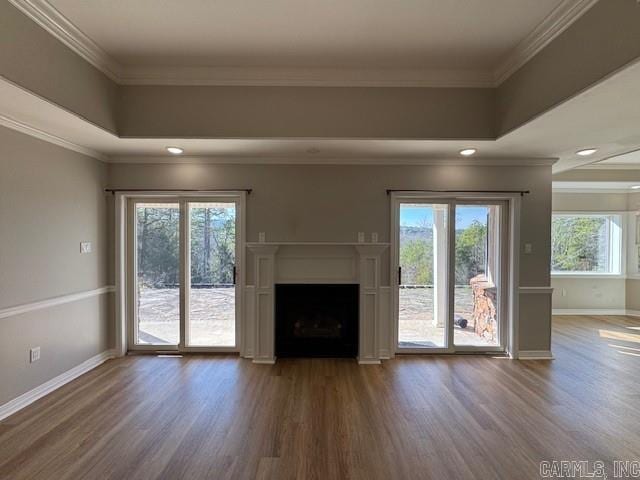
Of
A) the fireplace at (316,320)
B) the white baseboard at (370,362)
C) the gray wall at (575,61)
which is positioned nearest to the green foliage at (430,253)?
the fireplace at (316,320)

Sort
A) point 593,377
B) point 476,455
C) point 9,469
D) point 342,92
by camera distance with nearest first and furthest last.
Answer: point 9,469 → point 476,455 → point 342,92 → point 593,377

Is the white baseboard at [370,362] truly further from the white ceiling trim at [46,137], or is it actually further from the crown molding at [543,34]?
the white ceiling trim at [46,137]

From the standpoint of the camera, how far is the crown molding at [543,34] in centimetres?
219

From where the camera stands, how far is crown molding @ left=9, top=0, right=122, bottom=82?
221 centimetres

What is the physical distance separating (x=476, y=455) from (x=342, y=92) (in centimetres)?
308

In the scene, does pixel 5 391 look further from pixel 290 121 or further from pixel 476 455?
pixel 476 455

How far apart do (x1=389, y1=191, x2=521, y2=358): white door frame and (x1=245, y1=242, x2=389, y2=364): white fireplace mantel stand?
22 cm

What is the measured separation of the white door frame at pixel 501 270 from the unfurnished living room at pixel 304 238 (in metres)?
0.03

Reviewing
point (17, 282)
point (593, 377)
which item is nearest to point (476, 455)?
point (593, 377)

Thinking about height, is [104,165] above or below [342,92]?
below

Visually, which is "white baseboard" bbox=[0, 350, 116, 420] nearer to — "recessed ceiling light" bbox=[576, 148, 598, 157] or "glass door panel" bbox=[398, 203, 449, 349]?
"glass door panel" bbox=[398, 203, 449, 349]

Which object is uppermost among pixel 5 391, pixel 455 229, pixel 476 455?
pixel 455 229

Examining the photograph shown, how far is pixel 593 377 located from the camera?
3479mm

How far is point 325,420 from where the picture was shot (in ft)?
8.70
